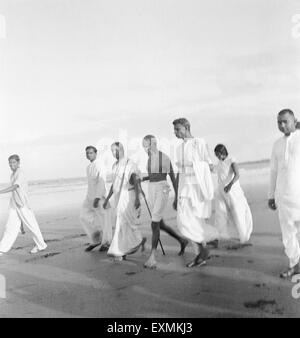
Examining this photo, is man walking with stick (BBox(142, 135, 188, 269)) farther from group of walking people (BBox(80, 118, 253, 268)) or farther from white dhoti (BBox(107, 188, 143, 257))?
white dhoti (BBox(107, 188, 143, 257))

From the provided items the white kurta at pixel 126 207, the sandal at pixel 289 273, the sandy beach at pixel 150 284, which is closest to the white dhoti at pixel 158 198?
the white kurta at pixel 126 207

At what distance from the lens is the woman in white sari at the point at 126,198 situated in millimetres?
6887

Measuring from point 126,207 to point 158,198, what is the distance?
0.69m

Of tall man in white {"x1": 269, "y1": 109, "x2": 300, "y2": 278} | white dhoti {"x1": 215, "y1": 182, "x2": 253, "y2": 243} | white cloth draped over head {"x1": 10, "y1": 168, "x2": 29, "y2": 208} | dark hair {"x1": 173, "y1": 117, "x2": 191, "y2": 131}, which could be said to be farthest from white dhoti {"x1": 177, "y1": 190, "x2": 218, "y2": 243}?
white cloth draped over head {"x1": 10, "y1": 168, "x2": 29, "y2": 208}

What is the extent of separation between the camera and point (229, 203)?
7.57 metres

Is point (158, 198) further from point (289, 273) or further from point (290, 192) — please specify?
point (289, 273)

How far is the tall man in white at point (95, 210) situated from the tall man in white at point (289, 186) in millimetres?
3272

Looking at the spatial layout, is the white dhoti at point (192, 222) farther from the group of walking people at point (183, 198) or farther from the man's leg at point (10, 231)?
the man's leg at point (10, 231)

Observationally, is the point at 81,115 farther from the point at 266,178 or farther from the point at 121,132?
the point at 266,178

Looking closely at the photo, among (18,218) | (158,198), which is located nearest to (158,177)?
(158,198)

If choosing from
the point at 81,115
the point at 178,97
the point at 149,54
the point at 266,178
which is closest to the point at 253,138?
the point at 178,97

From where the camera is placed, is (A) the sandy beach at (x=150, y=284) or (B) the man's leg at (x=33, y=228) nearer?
(A) the sandy beach at (x=150, y=284)

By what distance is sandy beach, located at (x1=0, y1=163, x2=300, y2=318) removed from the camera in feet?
15.0

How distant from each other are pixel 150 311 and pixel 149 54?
11.6ft
